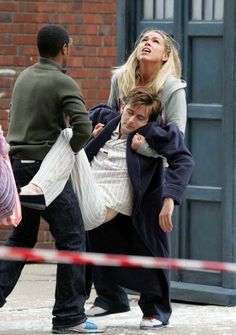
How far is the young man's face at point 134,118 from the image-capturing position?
24.0ft

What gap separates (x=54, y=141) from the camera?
7.14 m

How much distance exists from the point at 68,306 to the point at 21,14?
138 inches

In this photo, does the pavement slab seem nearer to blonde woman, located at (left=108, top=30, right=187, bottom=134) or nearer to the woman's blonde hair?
blonde woman, located at (left=108, top=30, right=187, bottom=134)

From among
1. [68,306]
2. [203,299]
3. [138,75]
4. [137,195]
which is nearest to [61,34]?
[138,75]

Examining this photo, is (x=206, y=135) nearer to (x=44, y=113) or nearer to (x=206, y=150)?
(x=206, y=150)

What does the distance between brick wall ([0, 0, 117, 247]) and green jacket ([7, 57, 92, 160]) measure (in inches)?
114

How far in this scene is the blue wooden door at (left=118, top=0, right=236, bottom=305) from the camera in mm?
8141

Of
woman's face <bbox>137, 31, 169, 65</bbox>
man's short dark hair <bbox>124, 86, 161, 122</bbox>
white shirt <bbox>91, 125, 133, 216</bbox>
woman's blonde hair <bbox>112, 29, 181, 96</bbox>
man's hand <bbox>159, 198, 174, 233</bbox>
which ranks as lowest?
man's hand <bbox>159, 198, 174, 233</bbox>

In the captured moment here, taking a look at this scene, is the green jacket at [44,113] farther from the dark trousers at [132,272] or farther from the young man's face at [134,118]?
the dark trousers at [132,272]

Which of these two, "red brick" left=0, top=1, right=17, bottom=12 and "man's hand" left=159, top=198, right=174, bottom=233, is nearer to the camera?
"man's hand" left=159, top=198, right=174, bottom=233

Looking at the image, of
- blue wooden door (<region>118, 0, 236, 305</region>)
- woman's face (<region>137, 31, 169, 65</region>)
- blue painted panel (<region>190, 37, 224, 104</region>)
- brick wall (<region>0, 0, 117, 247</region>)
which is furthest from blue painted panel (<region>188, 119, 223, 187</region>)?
brick wall (<region>0, 0, 117, 247</region>)

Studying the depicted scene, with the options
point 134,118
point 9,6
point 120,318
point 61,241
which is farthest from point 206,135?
point 9,6

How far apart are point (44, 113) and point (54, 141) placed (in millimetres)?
180

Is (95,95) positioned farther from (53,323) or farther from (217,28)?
(53,323)
